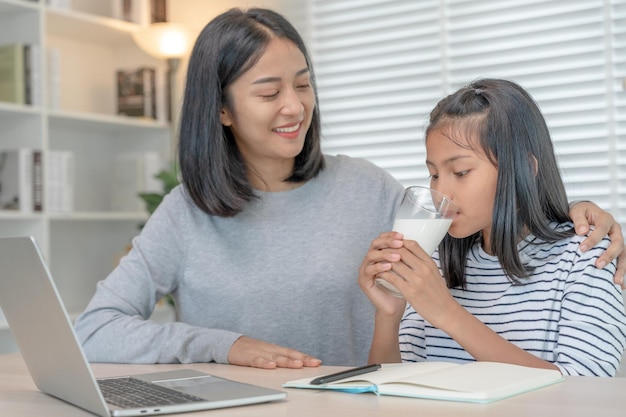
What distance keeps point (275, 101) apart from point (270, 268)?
Result: 0.37 metres

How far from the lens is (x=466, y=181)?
1.56m

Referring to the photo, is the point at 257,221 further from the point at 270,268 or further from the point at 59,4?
the point at 59,4

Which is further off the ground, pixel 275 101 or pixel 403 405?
pixel 275 101

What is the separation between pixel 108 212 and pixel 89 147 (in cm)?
32

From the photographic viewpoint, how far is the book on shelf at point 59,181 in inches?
139

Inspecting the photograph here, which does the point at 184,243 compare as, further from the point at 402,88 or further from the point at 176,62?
the point at 176,62

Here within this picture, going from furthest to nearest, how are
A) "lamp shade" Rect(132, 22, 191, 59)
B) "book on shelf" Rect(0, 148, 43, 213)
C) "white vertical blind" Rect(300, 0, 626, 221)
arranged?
"lamp shade" Rect(132, 22, 191, 59) < "book on shelf" Rect(0, 148, 43, 213) < "white vertical blind" Rect(300, 0, 626, 221)

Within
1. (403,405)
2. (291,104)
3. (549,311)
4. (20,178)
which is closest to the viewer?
(403,405)

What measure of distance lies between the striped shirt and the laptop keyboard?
→ 60 centimetres

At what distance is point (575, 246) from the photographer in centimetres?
152

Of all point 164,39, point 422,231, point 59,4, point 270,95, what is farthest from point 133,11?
point 422,231

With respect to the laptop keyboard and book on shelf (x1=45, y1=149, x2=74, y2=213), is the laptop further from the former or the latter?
book on shelf (x1=45, y1=149, x2=74, y2=213)

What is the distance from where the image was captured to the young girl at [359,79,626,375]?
4.58ft

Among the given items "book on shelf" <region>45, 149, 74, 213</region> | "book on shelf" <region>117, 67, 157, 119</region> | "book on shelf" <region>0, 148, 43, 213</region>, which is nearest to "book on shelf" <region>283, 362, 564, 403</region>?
"book on shelf" <region>0, 148, 43, 213</region>
